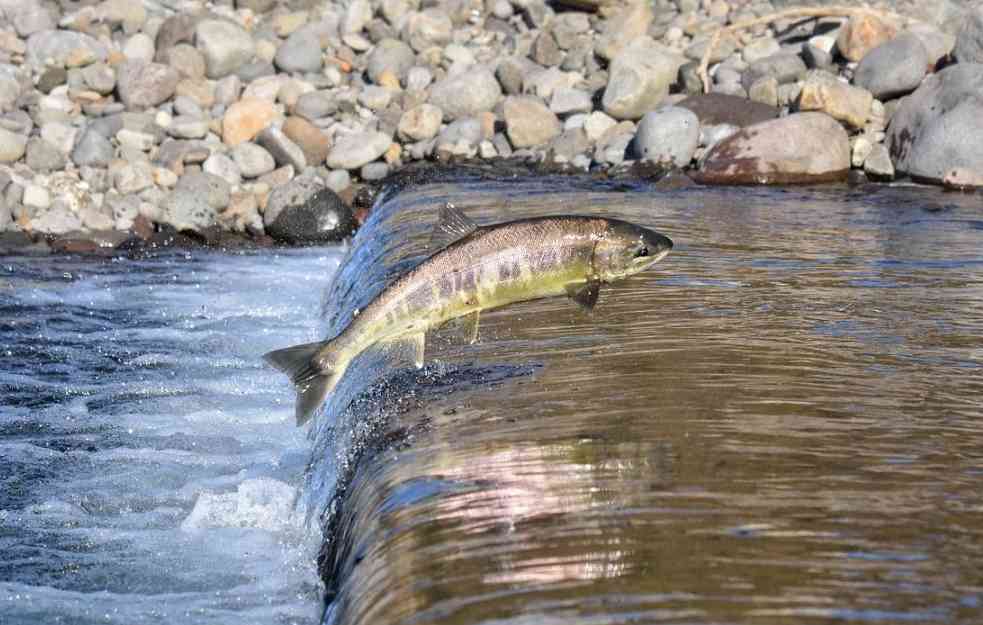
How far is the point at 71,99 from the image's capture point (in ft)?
52.0

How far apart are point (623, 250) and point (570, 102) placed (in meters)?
10.7

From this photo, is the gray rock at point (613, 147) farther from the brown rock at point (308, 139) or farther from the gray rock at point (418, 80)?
the brown rock at point (308, 139)

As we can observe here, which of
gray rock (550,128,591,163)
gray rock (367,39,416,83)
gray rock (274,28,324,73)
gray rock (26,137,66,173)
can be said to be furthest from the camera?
gray rock (367,39,416,83)

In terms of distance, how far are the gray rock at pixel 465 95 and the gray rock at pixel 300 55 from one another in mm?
1882

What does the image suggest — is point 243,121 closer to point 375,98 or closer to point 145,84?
point 145,84

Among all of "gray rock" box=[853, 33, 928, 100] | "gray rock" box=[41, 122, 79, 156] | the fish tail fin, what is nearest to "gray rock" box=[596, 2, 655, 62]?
"gray rock" box=[853, 33, 928, 100]

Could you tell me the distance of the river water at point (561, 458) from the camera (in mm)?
3598

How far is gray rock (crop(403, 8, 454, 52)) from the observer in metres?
17.3

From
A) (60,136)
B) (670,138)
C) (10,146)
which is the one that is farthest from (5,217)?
(670,138)

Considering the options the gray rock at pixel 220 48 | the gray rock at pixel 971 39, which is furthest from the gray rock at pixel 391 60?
the gray rock at pixel 971 39

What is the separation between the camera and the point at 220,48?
646 inches

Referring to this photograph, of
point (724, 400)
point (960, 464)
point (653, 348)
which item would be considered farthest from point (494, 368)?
point (960, 464)

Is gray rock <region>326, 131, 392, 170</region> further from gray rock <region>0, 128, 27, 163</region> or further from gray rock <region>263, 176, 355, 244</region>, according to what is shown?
gray rock <region>0, 128, 27, 163</region>

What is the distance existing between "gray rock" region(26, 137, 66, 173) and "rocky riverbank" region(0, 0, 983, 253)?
0.03m
